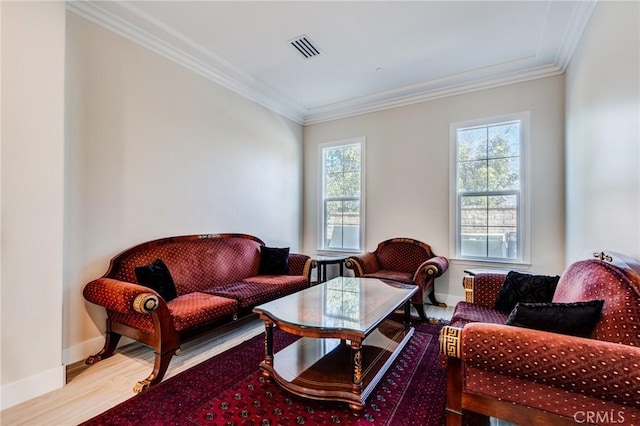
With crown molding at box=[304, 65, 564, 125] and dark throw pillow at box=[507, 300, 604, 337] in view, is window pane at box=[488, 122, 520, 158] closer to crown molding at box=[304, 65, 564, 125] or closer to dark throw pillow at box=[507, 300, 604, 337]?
crown molding at box=[304, 65, 564, 125]

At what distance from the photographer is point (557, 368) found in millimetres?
1270

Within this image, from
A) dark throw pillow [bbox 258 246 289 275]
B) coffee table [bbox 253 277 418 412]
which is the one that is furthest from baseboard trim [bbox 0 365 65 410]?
dark throw pillow [bbox 258 246 289 275]

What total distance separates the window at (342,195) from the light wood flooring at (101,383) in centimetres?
241

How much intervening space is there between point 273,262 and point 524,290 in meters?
2.73

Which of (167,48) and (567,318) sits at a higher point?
(167,48)

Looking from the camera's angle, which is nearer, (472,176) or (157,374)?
(157,374)

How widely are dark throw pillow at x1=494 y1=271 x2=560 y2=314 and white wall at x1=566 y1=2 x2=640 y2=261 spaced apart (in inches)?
18.6

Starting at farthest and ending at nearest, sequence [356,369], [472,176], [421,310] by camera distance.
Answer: [472,176], [421,310], [356,369]

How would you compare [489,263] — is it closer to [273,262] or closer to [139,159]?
[273,262]

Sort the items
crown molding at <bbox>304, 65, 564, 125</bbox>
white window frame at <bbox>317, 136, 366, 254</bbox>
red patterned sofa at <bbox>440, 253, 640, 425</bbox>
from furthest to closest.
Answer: white window frame at <bbox>317, 136, 366, 254</bbox> → crown molding at <bbox>304, 65, 564, 125</bbox> → red patterned sofa at <bbox>440, 253, 640, 425</bbox>

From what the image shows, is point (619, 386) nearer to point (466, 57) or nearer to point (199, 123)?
point (466, 57)

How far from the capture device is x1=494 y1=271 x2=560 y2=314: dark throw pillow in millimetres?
2283

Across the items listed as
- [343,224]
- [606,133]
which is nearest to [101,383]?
[343,224]

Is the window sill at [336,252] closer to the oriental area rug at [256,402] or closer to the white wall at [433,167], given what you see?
the white wall at [433,167]
